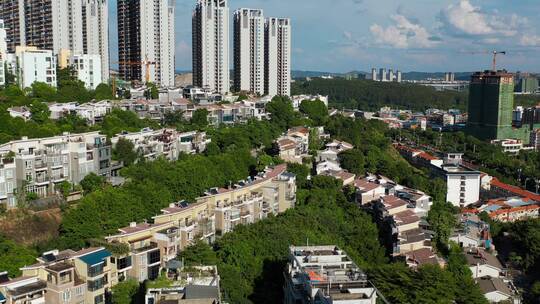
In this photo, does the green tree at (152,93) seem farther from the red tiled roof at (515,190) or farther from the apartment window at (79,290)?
the apartment window at (79,290)

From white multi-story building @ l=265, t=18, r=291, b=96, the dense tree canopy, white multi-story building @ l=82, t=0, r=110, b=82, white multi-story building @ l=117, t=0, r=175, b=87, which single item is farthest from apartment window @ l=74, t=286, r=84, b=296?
the dense tree canopy

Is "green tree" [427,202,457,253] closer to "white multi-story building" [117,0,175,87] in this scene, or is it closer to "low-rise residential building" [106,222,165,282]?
"low-rise residential building" [106,222,165,282]

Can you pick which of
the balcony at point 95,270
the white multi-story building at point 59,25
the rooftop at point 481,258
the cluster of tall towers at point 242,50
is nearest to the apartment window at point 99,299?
the balcony at point 95,270

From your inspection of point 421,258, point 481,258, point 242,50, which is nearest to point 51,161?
point 421,258

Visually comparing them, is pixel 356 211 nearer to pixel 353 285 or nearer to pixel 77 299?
pixel 353 285

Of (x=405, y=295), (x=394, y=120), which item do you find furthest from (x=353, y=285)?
(x=394, y=120)

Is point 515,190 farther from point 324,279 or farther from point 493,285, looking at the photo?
point 324,279
